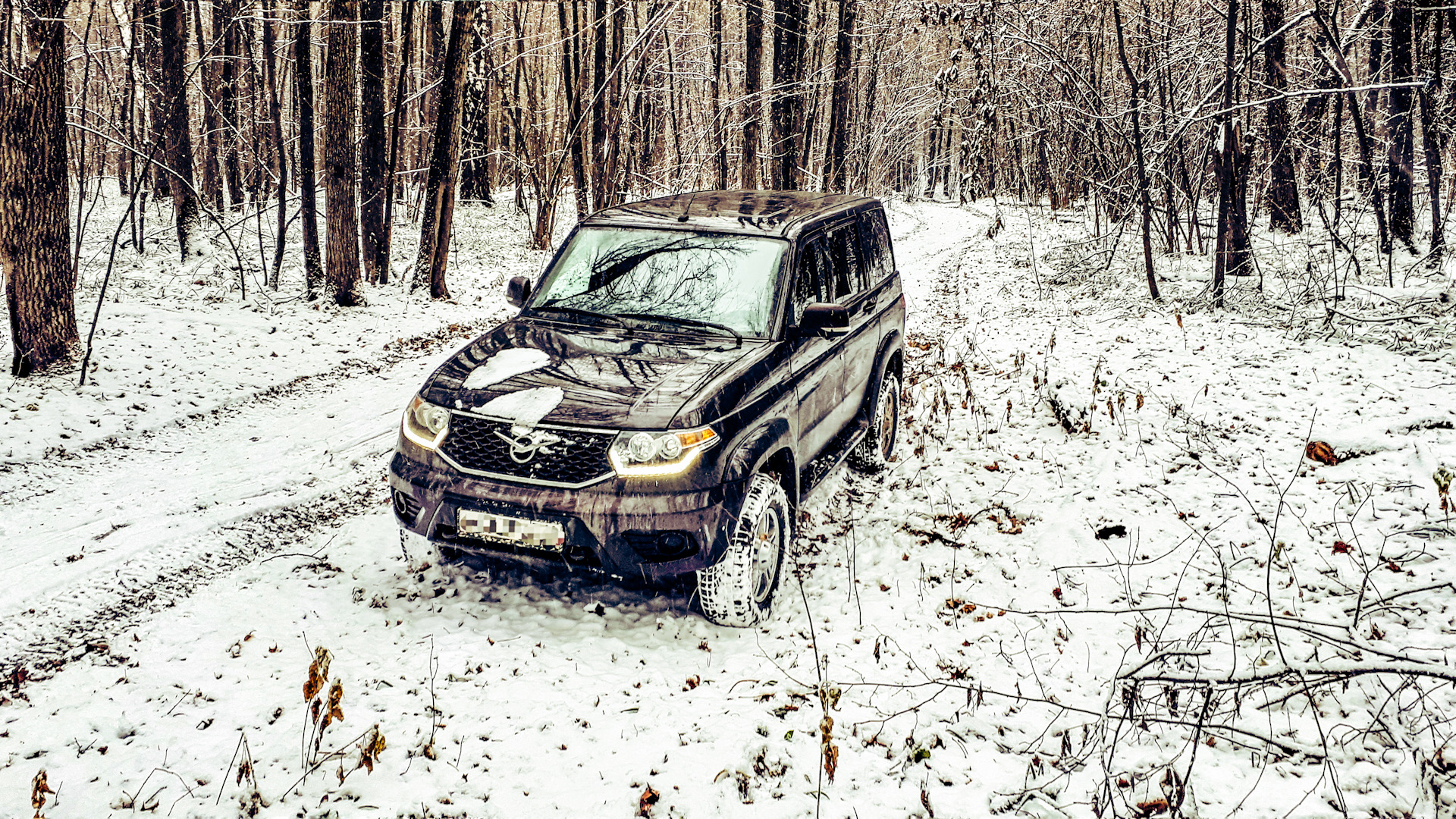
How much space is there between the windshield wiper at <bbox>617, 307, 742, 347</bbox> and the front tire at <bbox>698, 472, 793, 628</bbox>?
832 millimetres

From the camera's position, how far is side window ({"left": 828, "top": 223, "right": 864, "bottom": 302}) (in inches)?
221

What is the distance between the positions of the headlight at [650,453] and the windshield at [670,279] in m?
1.07

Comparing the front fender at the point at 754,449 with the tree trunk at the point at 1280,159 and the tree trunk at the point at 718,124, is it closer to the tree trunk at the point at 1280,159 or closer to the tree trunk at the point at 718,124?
the tree trunk at the point at 1280,159

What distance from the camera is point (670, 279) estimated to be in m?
5.00

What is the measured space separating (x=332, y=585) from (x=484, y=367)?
4.93ft

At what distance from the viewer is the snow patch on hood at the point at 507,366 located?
4.14m

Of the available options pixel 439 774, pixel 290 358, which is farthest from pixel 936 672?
pixel 290 358

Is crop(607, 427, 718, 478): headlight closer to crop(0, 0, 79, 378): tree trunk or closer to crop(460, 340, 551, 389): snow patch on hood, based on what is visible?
crop(460, 340, 551, 389): snow patch on hood

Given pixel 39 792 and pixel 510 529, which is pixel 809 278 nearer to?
pixel 510 529

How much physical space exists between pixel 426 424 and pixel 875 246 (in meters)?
3.89

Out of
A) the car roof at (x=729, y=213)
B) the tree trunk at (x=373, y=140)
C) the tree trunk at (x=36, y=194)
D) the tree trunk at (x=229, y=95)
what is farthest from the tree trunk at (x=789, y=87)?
the tree trunk at (x=229, y=95)

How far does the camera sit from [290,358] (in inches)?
375

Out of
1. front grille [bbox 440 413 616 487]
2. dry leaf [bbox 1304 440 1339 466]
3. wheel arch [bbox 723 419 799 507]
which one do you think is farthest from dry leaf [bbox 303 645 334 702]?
dry leaf [bbox 1304 440 1339 466]

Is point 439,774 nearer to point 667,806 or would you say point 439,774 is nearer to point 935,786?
point 667,806
